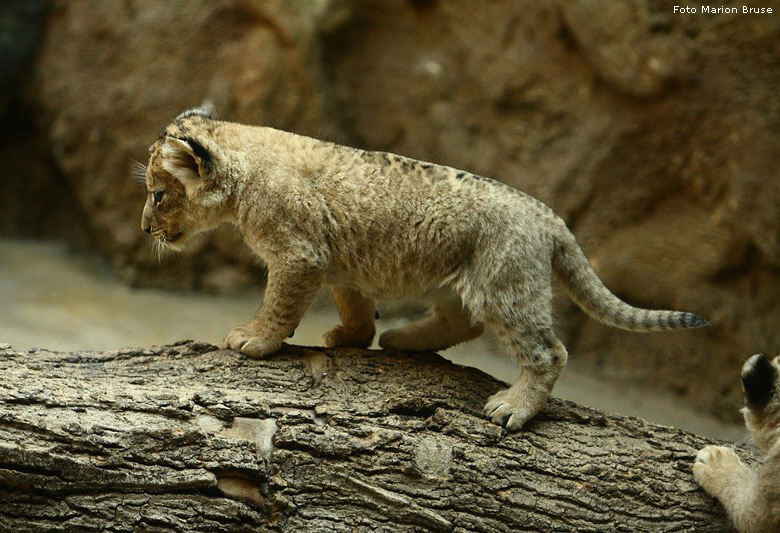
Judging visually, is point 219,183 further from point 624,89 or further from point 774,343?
point 774,343

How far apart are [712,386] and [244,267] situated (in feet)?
18.9

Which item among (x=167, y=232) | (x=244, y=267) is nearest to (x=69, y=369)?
(x=167, y=232)

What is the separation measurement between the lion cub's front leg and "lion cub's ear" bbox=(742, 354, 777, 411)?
8.80ft

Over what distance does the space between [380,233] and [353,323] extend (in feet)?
2.90

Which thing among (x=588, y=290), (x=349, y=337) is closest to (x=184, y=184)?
(x=349, y=337)

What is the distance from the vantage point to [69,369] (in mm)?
5234

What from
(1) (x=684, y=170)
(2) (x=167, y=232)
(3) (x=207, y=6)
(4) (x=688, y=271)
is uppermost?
(3) (x=207, y=6)

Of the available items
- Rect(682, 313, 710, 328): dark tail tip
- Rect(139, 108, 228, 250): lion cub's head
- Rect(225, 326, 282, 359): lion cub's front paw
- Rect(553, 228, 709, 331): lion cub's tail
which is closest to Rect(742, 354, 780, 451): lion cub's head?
Rect(682, 313, 710, 328): dark tail tip

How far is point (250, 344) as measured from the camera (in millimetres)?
5613

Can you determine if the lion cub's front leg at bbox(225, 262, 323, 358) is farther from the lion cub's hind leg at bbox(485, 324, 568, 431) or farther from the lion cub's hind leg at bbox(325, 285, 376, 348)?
the lion cub's hind leg at bbox(485, 324, 568, 431)

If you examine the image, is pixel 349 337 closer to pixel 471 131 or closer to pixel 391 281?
pixel 391 281

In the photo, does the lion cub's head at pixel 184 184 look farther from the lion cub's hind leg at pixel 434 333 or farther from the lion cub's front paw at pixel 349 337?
the lion cub's hind leg at pixel 434 333

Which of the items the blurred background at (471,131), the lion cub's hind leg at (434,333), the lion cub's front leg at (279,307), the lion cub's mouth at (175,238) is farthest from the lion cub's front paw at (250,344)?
the blurred background at (471,131)

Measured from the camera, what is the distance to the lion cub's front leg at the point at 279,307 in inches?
220
